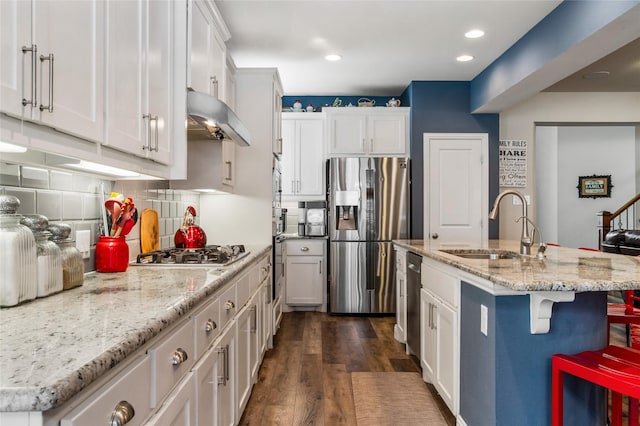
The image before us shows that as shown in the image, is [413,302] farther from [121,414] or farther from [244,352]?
[121,414]

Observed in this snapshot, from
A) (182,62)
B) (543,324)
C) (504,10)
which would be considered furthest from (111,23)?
(504,10)

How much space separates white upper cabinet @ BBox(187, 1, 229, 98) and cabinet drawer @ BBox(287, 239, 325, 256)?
228 centimetres

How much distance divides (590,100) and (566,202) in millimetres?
3856

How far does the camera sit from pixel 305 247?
4.96 metres

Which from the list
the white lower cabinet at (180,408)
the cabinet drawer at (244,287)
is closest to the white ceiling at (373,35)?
the cabinet drawer at (244,287)

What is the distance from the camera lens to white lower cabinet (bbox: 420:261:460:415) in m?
2.19

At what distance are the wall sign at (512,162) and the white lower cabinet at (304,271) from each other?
2.37 m

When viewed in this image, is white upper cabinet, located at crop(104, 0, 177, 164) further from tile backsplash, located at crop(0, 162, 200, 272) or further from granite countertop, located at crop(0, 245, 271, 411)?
granite countertop, located at crop(0, 245, 271, 411)

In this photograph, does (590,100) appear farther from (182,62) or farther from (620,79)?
(182,62)

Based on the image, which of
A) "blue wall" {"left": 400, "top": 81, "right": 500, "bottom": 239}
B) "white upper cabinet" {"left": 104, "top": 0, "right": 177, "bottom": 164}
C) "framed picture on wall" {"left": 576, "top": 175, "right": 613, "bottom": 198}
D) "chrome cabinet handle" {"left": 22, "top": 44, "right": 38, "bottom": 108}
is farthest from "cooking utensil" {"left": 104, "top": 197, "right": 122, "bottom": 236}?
"framed picture on wall" {"left": 576, "top": 175, "right": 613, "bottom": 198}

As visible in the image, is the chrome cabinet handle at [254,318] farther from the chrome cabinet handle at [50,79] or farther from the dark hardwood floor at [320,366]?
the chrome cabinet handle at [50,79]

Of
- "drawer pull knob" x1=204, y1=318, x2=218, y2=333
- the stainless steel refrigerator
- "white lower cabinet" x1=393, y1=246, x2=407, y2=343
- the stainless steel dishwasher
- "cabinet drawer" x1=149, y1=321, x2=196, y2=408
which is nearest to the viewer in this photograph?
"cabinet drawer" x1=149, y1=321, x2=196, y2=408

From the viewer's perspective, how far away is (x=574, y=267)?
193 centimetres

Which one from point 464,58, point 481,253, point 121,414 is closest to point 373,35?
point 464,58
